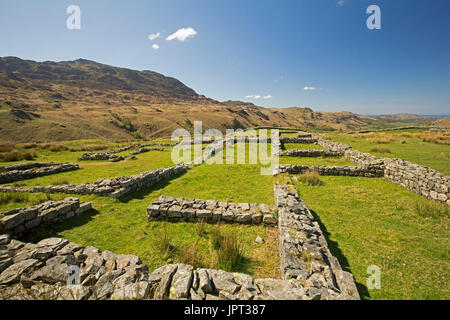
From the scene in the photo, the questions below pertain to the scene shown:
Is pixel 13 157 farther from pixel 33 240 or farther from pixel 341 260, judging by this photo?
pixel 341 260

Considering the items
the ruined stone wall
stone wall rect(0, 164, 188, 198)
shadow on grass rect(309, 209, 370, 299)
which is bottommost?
shadow on grass rect(309, 209, 370, 299)

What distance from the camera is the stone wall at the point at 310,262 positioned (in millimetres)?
3118

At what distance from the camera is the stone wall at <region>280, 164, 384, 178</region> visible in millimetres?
10547

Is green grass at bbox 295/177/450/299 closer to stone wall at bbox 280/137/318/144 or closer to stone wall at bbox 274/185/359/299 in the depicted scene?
stone wall at bbox 274/185/359/299

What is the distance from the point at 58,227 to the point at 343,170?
1406 centimetres

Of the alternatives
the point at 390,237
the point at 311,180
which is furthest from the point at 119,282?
the point at 311,180

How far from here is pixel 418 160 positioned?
42.4 ft

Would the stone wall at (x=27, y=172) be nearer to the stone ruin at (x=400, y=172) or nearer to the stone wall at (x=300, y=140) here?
the stone ruin at (x=400, y=172)

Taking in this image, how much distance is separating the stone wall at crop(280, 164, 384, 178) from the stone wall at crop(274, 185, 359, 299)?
635 centimetres

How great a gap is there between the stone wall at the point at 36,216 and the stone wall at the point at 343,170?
420 inches

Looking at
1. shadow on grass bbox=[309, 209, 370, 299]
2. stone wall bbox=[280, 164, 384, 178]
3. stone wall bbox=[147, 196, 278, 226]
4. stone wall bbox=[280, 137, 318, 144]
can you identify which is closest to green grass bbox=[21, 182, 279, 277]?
stone wall bbox=[147, 196, 278, 226]

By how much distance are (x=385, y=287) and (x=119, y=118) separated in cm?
6669

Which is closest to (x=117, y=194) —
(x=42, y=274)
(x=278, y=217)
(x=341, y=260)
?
(x=42, y=274)

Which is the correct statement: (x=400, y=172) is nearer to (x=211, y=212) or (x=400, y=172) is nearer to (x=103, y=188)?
(x=211, y=212)
